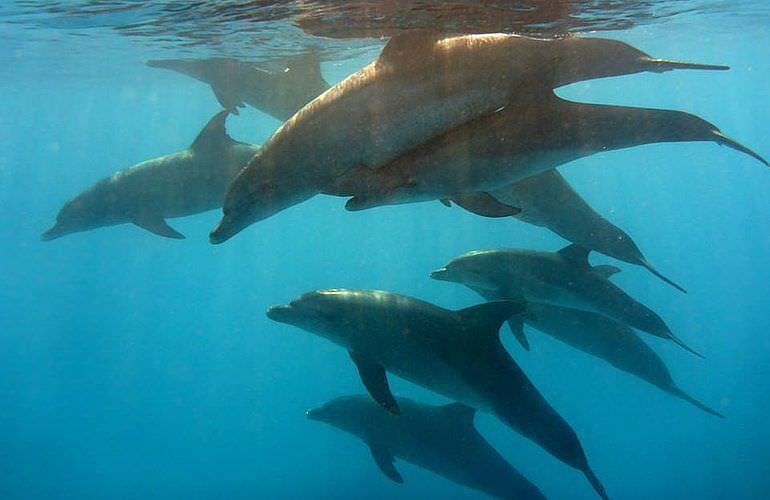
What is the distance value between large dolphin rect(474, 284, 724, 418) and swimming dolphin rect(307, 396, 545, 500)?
212cm

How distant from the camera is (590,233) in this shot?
24.5 feet

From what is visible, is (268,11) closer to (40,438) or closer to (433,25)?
(433,25)

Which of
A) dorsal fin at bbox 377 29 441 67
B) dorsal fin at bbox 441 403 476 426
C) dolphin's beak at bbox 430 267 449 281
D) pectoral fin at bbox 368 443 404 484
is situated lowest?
pectoral fin at bbox 368 443 404 484

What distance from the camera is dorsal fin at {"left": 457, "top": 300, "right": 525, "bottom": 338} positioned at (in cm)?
696

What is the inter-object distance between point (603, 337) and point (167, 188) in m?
7.50

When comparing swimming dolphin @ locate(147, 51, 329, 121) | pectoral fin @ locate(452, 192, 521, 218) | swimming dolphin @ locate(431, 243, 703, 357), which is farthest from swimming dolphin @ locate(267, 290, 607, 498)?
swimming dolphin @ locate(147, 51, 329, 121)

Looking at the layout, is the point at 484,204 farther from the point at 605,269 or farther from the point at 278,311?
the point at 605,269

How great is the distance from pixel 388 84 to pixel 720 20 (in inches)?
842

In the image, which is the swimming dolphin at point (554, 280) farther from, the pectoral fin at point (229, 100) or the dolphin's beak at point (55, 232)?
the dolphin's beak at point (55, 232)

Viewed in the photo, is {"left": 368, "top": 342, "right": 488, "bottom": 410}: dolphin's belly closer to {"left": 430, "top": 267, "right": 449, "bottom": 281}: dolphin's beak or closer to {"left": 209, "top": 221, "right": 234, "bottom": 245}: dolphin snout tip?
{"left": 430, "top": 267, "right": 449, "bottom": 281}: dolphin's beak

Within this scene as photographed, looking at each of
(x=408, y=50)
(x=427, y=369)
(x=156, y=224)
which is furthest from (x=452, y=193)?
(x=156, y=224)

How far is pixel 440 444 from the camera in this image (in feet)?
35.2

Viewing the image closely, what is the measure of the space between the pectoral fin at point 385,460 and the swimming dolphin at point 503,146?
7.48 meters

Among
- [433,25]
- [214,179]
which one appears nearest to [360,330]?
[214,179]
